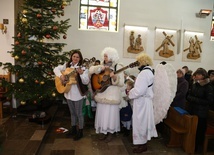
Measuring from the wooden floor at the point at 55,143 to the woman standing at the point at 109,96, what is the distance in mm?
323

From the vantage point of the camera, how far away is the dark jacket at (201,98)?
297 cm

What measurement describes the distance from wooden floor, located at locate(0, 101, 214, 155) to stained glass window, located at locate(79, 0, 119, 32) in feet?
13.5

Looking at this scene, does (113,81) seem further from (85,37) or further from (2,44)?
(85,37)

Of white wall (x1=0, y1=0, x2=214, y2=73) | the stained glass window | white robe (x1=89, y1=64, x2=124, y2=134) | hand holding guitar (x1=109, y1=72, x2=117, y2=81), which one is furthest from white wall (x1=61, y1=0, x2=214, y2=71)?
hand holding guitar (x1=109, y1=72, x2=117, y2=81)

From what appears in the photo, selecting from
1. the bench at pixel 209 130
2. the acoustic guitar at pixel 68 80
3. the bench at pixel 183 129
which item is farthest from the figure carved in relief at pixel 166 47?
the acoustic guitar at pixel 68 80

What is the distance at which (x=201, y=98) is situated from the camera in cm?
305

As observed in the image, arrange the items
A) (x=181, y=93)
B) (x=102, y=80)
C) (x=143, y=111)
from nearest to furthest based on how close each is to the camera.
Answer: (x=143, y=111), (x=102, y=80), (x=181, y=93)

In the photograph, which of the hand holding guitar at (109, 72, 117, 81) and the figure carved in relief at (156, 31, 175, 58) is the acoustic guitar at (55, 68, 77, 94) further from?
the figure carved in relief at (156, 31, 175, 58)

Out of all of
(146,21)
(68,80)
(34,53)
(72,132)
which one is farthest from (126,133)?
(146,21)

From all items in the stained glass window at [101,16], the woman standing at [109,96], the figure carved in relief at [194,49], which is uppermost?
the stained glass window at [101,16]

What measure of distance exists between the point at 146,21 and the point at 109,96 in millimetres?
4571

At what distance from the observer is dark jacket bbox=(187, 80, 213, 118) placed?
297 centimetres

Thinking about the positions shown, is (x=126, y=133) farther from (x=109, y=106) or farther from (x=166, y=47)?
(x=166, y=47)

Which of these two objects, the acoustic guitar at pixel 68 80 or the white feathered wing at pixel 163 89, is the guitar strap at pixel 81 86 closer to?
the acoustic guitar at pixel 68 80
